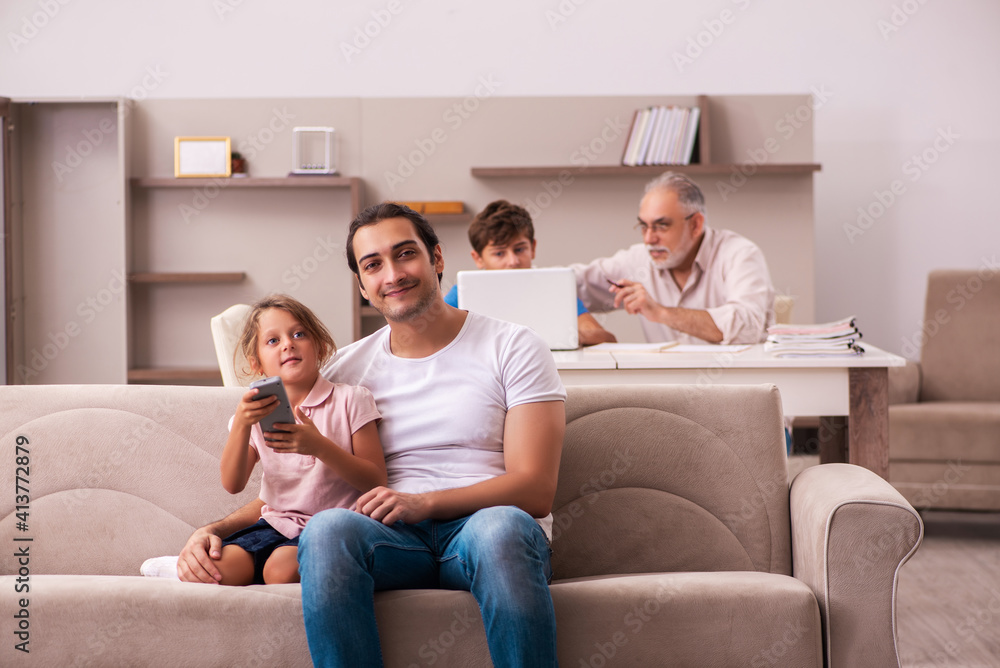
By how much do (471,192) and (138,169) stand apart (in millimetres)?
1669

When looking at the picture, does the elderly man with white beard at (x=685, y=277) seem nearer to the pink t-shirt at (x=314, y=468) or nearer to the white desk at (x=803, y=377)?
the white desk at (x=803, y=377)

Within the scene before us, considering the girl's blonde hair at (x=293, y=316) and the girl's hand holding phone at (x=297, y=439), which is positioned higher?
the girl's blonde hair at (x=293, y=316)

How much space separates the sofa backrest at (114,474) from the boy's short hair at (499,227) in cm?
129

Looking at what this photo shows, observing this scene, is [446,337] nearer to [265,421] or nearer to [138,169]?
[265,421]

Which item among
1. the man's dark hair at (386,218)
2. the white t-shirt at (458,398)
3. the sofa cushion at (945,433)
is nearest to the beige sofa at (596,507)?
the white t-shirt at (458,398)

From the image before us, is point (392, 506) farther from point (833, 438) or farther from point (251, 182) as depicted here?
point (251, 182)

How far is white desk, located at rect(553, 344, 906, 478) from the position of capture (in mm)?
2191

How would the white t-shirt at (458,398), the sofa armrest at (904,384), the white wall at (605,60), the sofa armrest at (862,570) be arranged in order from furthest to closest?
the white wall at (605,60)
the sofa armrest at (904,384)
the white t-shirt at (458,398)
the sofa armrest at (862,570)

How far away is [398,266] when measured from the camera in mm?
1580

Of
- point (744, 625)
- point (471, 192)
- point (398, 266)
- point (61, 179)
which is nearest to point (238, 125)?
point (61, 179)

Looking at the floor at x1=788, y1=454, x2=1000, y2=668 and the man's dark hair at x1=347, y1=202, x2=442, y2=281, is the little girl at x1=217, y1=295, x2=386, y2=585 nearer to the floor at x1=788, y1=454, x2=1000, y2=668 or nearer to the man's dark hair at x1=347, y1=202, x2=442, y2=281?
the man's dark hair at x1=347, y1=202, x2=442, y2=281

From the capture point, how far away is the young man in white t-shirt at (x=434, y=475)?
50.6 inches

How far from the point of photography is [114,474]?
5.67 ft

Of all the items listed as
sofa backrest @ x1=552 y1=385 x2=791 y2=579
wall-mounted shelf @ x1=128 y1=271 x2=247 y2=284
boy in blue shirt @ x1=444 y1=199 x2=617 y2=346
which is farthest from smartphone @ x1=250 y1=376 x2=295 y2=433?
wall-mounted shelf @ x1=128 y1=271 x2=247 y2=284
